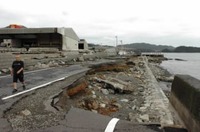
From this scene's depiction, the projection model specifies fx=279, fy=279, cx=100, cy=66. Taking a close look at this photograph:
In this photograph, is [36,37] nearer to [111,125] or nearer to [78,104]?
[78,104]

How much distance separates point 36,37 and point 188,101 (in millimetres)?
52896

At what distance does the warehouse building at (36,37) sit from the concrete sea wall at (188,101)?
151ft

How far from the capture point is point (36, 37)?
5669 centimetres

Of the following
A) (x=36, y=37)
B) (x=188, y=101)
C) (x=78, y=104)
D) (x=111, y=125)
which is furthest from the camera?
(x=36, y=37)

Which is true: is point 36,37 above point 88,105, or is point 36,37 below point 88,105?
above

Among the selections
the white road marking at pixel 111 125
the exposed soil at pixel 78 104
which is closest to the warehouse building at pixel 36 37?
the exposed soil at pixel 78 104

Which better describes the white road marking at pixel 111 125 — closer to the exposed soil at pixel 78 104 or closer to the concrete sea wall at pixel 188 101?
the exposed soil at pixel 78 104

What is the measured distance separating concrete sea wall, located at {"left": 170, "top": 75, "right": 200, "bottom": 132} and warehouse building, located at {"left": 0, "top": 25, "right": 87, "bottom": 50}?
46094 millimetres

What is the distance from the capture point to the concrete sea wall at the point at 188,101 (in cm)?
571

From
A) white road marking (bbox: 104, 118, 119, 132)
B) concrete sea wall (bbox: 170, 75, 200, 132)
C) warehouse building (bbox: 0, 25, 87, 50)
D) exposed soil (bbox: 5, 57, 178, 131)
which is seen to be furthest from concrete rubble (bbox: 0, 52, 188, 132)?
warehouse building (bbox: 0, 25, 87, 50)

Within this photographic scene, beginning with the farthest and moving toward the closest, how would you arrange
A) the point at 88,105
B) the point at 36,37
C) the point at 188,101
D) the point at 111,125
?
1. the point at 36,37
2. the point at 88,105
3. the point at 111,125
4. the point at 188,101

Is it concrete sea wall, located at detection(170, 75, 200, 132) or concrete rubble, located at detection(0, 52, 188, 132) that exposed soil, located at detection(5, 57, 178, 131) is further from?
concrete sea wall, located at detection(170, 75, 200, 132)

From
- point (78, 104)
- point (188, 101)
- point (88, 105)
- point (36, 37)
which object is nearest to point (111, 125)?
point (188, 101)

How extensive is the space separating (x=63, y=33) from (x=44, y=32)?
4.09 meters
